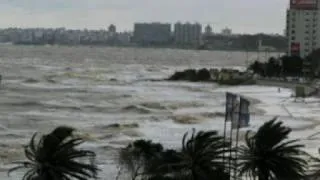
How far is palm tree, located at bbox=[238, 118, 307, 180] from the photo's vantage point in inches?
901

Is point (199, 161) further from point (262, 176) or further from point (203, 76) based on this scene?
point (203, 76)

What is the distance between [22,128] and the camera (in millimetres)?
62906

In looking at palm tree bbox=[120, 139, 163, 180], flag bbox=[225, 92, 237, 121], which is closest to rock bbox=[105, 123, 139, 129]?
palm tree bbox=[120, 139, 163, 180]

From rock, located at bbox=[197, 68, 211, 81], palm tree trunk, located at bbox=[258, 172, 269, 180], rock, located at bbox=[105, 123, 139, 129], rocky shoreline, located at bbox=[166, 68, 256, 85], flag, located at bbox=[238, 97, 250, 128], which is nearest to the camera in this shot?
palm tree trunk, located at bbox=[258, 172, 269, 180]

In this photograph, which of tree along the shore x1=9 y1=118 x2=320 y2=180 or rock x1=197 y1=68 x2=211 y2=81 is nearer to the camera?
tree along the shore x1=9 y1=118 x2=320 y2=180

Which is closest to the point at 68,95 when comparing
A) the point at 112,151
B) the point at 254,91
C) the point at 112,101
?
the point at 112,101

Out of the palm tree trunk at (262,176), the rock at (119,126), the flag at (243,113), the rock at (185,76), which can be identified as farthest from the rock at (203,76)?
the palm tree trunk at (262,176)

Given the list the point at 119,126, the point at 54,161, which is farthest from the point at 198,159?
the point at 119,126

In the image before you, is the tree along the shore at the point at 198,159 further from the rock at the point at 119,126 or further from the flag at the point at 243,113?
the rock at the point at 119,126

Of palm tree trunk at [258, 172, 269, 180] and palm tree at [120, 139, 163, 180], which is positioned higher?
palm tree trunk at [258, 172, 269, 180]

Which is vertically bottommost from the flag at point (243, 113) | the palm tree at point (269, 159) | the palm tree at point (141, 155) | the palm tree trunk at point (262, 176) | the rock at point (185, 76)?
the rock at point (185, 76)

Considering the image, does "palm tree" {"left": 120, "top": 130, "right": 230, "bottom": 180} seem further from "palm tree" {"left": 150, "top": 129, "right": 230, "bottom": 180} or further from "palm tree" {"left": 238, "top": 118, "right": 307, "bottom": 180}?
"palm tree" {"left": 238, "top": 118, "right": 307, "bottom": 180}

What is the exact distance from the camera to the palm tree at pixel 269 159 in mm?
22891

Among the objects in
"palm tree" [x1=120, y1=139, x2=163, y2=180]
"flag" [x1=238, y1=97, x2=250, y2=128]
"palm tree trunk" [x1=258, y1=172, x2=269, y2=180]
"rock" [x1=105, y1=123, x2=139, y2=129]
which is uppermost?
"flag" [x1=238, y1=97, x2=250, y2=128]
